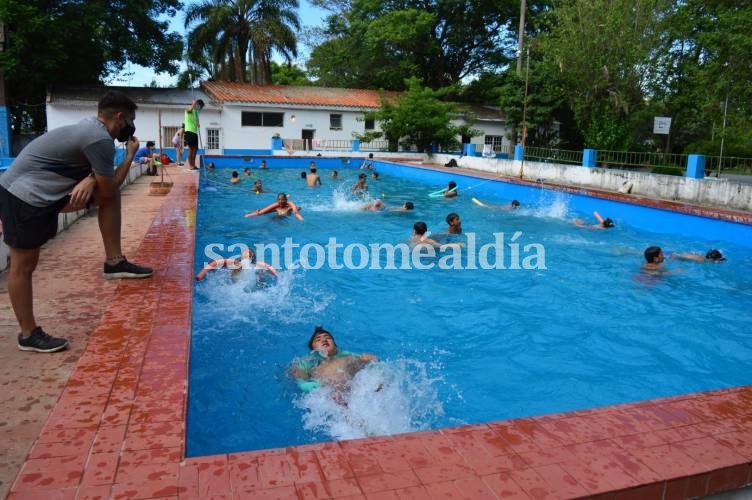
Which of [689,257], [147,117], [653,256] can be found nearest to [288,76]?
[147,117]

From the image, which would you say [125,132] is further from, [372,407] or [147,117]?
[147,117]

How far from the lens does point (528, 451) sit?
8.08 ft

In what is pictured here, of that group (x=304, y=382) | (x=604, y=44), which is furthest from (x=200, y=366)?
(x=604, y=44)

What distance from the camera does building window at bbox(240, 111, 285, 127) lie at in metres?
31.6

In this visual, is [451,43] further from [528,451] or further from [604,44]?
[528,451]

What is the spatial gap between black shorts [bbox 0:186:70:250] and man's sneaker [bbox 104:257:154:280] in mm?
1469

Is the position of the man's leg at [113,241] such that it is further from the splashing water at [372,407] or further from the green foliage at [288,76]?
the green foliage at [288,76]

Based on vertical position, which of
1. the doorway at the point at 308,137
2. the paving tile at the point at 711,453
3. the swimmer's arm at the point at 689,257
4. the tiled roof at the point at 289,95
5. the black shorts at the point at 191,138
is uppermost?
the tiled roof at the point at 289,95

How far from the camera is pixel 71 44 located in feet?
91.6

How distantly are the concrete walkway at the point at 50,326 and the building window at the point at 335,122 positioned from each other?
89.2ft

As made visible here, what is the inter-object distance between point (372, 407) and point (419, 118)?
85.5 ft

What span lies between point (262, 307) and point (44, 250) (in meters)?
2.41

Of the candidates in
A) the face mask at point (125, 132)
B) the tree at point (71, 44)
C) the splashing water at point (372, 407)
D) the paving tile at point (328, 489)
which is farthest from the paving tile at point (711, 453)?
the tree at point (71, 44)

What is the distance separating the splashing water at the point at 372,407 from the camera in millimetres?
4156
